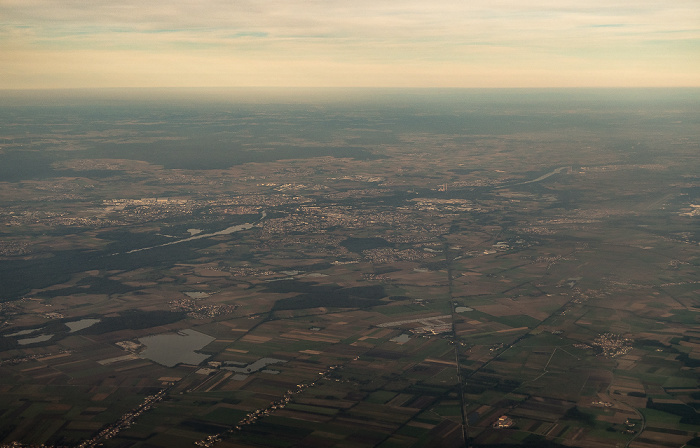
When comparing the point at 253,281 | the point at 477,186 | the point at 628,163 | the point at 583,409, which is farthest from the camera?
the point at 628,163

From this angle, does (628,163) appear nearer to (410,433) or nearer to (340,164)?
(340,164)

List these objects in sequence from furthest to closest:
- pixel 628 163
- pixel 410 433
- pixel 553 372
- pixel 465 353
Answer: pixel 628 163
pixel 465 353
pixel 553 372
pixel 410 433

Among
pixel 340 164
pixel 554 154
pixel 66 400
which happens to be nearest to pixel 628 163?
pixel 554 154

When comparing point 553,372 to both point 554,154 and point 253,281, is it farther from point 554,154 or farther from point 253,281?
point 554,154

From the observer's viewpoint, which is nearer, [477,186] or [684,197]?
[684,197]

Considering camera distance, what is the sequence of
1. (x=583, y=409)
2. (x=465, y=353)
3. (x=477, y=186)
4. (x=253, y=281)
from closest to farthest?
(x=583, y=409)
(x=465, y=353)
(x=253, y=281)
(x=477, y=186)

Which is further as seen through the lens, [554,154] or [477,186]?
[554,154]

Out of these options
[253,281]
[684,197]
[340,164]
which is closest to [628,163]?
[684,197]

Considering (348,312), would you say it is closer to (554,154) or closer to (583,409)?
(583,409)

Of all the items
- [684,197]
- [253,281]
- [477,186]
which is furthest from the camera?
[477,186]
